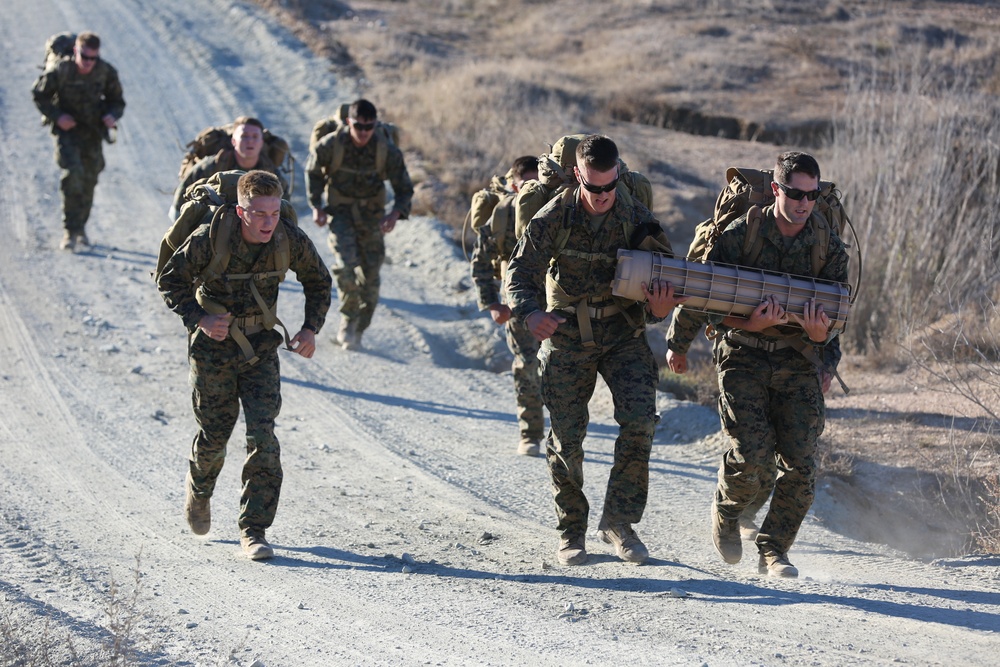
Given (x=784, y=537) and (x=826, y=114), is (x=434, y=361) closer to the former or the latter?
(x=784, y=537)

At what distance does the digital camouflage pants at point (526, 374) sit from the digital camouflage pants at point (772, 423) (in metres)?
2.69

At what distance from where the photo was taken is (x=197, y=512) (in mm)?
6855

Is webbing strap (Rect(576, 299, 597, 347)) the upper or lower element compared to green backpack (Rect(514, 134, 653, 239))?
lower

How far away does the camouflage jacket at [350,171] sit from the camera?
10508 mm

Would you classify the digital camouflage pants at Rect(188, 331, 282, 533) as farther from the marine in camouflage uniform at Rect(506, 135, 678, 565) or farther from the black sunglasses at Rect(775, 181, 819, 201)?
the black sunglasses at Rect(775, 181, 819, 201)

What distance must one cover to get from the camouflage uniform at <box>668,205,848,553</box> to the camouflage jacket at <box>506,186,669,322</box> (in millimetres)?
497

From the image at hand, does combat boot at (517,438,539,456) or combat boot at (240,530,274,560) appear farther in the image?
combat boot at (517,438,539,456)

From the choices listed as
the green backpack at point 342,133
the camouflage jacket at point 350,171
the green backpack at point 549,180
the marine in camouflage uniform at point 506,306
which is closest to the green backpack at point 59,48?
the green backpack at point 342,133

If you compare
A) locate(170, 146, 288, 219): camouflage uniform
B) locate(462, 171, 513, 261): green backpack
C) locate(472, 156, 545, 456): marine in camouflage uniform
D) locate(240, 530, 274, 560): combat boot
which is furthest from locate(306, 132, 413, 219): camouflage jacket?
locate(240, 530, 274, 560): combat boot

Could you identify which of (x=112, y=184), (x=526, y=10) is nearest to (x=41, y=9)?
(x=112, y=184)

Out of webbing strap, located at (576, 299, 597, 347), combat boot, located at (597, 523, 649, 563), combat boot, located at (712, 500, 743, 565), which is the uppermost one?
webbing strap, located at (576, 299, 597, 347)

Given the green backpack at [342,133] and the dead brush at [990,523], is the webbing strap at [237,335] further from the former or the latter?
the dead brush at [990,523]

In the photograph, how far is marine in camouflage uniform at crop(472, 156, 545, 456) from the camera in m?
8.26

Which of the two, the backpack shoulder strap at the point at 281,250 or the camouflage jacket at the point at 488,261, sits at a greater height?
the backpack shoulder strap at the point at 281,250
